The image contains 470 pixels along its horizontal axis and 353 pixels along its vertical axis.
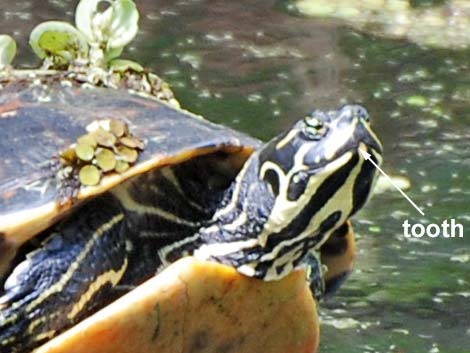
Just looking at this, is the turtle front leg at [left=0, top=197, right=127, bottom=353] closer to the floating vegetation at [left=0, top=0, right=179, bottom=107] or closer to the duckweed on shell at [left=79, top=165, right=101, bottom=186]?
the duckweed on shell at [left=79, top=165, right=101, bottom=186]

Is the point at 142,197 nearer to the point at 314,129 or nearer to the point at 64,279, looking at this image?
the point at 64,279

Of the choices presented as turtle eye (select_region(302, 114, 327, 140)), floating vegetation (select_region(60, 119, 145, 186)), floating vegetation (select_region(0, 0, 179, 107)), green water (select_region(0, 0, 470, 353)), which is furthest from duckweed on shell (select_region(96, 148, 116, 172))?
green water (select_region(0, 0, 470, 353))

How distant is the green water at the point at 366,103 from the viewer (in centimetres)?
290

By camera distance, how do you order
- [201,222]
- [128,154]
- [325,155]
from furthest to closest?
[201,222], [128,154], [325,155]

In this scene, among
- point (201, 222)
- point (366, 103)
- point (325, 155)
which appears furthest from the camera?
point (366, 103)

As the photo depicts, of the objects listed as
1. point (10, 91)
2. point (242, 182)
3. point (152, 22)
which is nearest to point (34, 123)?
point (10, 91)

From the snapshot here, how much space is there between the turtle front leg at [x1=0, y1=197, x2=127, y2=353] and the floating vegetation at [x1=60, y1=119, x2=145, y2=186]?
0.23 ft

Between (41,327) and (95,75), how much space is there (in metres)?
0.65

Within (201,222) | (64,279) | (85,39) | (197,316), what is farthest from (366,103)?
(64,279)

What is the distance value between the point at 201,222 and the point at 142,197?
0.11m

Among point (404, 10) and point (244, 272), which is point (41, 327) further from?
point (404, 10)

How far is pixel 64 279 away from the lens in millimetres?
2084

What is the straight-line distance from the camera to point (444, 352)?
107 inches

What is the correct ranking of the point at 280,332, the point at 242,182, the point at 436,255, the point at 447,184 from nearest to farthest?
the point at 242,182
the point at 280,332
the point at 436,255
the point at 447,184
